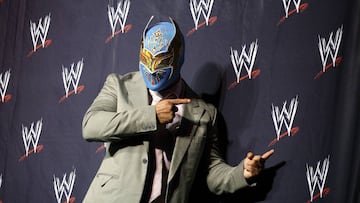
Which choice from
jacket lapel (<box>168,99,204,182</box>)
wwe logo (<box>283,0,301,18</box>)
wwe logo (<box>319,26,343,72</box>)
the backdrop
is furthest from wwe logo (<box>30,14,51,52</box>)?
wwe logo (<box>319,26,343,72</box>)

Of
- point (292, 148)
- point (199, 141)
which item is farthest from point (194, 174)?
point (292, 148)

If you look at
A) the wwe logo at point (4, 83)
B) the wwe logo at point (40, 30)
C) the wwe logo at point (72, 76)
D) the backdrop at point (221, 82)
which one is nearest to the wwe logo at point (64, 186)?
the backdrop at point (221, 82)

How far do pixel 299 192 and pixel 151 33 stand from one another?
71cm

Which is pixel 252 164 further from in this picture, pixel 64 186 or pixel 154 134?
pixel 64 186

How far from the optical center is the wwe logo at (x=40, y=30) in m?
2.21

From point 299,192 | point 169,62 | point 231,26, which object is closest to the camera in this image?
point 169,62

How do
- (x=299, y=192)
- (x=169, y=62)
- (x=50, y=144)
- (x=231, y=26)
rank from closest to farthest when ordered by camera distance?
Answer: 1. (x=169, y=62)
2. (x=299, y=192)
3. (x=231, y=26)
4. (x=50, y=144)

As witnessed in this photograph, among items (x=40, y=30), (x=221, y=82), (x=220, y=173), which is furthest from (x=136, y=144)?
(x=40, y=30)

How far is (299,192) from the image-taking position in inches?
71.8

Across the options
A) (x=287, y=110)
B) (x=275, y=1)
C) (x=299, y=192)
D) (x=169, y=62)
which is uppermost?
(x=275, y=1)

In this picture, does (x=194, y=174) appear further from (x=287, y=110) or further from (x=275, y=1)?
(x=275, y=1)

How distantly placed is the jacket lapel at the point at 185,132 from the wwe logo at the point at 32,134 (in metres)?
0.70

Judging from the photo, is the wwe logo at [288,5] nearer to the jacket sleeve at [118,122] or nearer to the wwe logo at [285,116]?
the wwe logo at [285,116]

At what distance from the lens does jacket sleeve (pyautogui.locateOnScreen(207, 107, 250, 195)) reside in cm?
172
